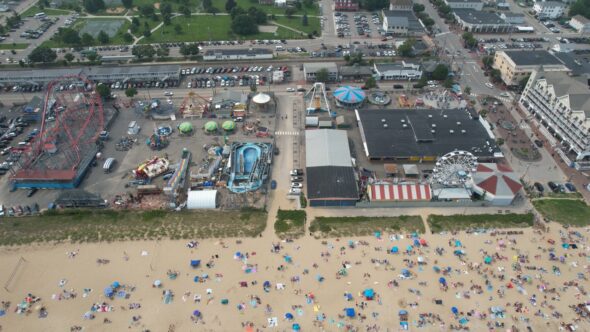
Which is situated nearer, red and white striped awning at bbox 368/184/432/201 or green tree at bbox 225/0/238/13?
red and white striped awning at bbox 368/184/432/201

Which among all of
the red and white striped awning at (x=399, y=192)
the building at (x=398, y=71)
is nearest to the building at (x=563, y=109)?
the building at (x=398, y=71)

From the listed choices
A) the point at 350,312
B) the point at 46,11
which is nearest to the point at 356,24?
the point at 350,312

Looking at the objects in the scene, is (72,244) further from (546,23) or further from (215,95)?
(546,23)

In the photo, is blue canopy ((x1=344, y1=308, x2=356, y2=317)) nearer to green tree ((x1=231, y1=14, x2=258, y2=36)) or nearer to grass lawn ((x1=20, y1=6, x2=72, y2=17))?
green tree ((x1=231, y1=14, x2=258, y2=36))

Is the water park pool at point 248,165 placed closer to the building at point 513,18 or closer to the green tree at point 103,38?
the green tree at point 103,38

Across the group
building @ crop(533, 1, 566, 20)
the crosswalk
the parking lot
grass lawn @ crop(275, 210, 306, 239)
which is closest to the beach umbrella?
the crosswalk

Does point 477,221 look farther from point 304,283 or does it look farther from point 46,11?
point 46,11

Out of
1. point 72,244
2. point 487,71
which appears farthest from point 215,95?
point 487,71
